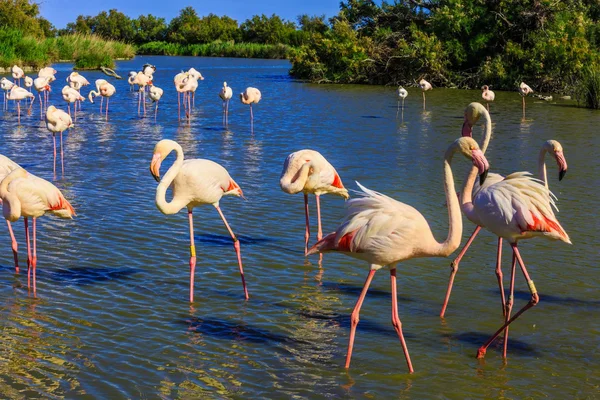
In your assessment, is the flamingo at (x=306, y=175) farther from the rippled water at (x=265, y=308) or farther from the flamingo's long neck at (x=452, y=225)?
the flamingo's long neck at (x=452, y=225)

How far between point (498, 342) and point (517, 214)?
34.6 inches

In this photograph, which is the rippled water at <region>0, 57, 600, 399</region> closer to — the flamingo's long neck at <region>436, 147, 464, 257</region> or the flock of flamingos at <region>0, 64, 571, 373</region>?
the flock of flamingos at <region>0, 64, 571, 373</region>

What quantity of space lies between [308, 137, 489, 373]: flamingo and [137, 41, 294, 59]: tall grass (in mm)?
53979

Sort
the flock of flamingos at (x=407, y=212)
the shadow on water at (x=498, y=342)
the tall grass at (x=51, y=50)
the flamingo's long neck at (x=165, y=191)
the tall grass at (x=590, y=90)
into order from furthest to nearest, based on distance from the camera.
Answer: the tall grass at (x=51, y=50)
the tall grass at (x=590, y=90)
the flamingo's long neck at (x=165, y=191)
the shadow on water at (x=498, y=342)
the flock of flamingos at (x=407, y=212)

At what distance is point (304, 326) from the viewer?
16.0 ft

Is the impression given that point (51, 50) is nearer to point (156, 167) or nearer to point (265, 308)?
point (156, 167)

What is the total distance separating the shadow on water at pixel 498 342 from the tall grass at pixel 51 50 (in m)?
30.1

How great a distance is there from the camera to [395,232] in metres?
4.06

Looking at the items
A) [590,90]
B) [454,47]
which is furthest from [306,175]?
[454,47]

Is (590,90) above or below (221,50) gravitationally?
below

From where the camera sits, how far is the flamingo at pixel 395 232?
401 centimetres

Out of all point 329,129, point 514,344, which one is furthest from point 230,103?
point 514,344

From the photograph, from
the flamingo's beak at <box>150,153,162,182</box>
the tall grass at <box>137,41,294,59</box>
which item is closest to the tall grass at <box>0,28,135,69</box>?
the tall grass at <box>137,41,294,59</box>

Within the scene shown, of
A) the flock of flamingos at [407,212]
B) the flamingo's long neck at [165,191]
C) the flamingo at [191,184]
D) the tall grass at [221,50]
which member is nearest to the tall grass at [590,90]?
the flock of flamingos at [407,212]
